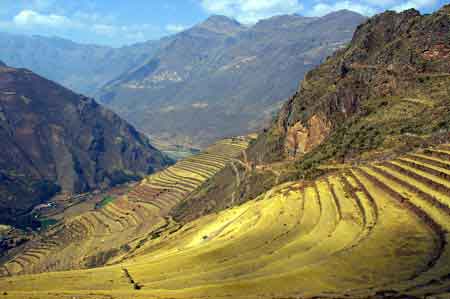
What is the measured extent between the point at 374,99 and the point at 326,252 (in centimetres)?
6919

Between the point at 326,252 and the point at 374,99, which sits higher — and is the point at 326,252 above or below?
below

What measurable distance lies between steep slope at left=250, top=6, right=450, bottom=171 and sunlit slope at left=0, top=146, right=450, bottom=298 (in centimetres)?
1217

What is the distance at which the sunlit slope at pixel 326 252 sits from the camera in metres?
53.7

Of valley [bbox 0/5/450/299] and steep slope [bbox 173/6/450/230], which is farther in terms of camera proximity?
steep slope [bbox 173/6/450/230]

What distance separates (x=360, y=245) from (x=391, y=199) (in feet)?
52.5

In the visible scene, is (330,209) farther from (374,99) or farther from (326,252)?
(374,99)

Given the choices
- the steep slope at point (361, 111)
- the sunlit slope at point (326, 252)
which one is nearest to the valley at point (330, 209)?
the sunlit slope at point (326, 252)

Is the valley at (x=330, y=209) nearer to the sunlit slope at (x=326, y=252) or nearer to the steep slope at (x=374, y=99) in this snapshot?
the sunlit slope at (x=326, y=252)

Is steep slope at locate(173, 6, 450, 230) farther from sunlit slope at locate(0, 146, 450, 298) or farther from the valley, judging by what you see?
sunlit slope at locate(0, 146, 450, 298)

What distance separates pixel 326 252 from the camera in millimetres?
65688

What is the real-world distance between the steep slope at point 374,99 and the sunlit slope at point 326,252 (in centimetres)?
1217

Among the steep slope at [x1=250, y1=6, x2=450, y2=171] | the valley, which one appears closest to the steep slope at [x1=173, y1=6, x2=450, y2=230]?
the steep slope at [x1=250, y1=6, x2=450, y2=171]

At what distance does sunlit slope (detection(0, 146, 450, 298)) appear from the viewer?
176ft

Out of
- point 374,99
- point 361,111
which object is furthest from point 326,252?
point 374,99
